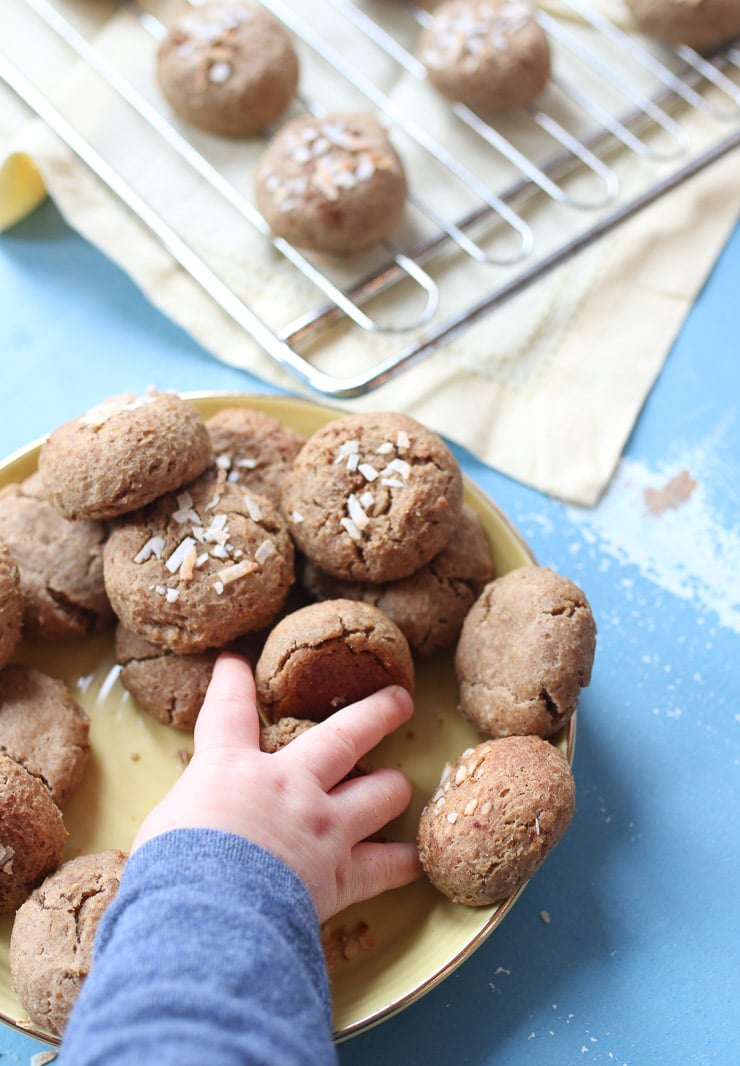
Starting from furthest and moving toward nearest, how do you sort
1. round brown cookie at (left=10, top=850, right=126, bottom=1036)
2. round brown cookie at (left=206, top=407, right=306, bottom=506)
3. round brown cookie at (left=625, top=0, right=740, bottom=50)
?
round brown cookie at (left=625, top=0, right=740, bottom=50) < round brown cookie at (left=206, top=407, right=306, bottom=506) < round brown cookie at (left=10, top=850, right=126, bottom=1036)

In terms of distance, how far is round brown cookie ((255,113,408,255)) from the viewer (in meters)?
1.77

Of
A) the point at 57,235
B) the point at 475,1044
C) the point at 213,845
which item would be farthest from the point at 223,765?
the point at 57,235

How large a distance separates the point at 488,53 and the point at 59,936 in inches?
68.7

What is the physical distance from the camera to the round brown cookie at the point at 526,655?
50.8 inches

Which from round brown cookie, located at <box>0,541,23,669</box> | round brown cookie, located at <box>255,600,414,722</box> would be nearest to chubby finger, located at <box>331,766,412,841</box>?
round brown cookie, located at <box>255,600,414,722</box>

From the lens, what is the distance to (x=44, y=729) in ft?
4.29

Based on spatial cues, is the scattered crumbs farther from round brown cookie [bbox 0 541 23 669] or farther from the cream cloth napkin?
round brown cookie [bbox 0 541 23 669]

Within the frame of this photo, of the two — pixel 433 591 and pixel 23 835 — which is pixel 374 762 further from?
pixel 23 835

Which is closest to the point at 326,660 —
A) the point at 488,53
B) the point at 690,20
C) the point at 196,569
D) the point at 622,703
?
the point at 196,569

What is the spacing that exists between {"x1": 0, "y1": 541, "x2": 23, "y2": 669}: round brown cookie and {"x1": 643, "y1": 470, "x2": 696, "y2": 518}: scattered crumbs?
1.07 metres

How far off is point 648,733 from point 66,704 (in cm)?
90

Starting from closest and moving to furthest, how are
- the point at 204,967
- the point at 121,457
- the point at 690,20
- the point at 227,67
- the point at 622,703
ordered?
the point at 204,967 < the point at 121,457 < the point at 622,703 < the point at 227,67 < the point at 690,20

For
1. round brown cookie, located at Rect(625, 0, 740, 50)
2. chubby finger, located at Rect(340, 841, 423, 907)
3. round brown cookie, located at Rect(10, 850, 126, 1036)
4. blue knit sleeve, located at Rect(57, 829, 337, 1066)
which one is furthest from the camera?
round brown cookie, located at Rect(625, 0, 740, 50)

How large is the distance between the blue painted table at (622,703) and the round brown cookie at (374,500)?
1.39ft
